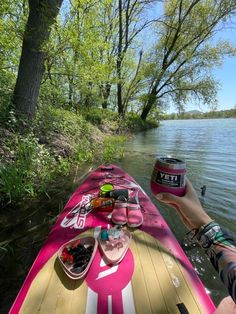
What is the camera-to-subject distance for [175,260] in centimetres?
227

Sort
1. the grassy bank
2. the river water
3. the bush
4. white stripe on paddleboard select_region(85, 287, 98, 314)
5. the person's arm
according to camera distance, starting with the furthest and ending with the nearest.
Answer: the grassy bank < the bush < the river water < white stripe on paddleboard select_region(85, 287, 98, 314) < the person's arm

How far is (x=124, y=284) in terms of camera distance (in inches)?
75.9

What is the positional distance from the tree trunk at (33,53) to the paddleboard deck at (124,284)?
11.4 feet

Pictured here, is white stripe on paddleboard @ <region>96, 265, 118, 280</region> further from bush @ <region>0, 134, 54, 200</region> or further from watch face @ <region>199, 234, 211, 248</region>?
bush @ <region>0, 134, 54, 200</region>

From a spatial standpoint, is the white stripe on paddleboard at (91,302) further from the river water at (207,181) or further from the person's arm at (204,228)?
the river water at (207,181)

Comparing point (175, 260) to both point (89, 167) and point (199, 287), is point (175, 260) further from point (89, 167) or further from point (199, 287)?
point (89, 167)

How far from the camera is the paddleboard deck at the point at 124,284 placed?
174 centimetres

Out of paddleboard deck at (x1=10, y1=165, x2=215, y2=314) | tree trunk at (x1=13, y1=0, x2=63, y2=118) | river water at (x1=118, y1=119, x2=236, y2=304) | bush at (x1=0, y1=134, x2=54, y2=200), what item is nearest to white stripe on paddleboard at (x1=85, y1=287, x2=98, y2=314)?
paddleboard deck at (x1=10, y1=165, x2=215, y2=314)

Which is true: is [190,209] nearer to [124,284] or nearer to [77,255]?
[124,284]

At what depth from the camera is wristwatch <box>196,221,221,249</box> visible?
1.08m

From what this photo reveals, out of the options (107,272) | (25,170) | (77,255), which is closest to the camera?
(107,272)

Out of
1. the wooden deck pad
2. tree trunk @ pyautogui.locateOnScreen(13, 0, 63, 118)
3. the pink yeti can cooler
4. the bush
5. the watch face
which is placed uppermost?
tree trunk @ pyautogui.locateOnScreen(13, 0, 63, 118)

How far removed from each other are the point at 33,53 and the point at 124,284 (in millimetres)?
4774

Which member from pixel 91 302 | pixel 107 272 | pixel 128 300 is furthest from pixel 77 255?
pixel 128 300
